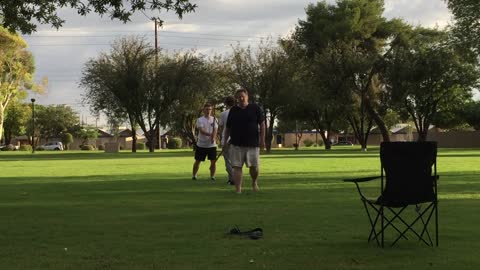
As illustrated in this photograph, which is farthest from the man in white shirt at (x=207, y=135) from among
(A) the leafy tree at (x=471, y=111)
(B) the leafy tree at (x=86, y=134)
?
(B) the leafy tree at (x=86, y=134)

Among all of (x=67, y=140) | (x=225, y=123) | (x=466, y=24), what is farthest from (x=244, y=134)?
(x=67, y=140)

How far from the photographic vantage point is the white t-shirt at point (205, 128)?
15.2 metres

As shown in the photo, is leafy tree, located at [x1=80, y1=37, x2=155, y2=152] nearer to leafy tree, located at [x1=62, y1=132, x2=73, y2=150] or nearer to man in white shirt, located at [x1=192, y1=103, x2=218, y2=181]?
man in white shirt, located at [x1=192, y1=103, x2=218, y2=181]

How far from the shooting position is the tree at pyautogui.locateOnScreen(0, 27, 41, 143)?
218 ft

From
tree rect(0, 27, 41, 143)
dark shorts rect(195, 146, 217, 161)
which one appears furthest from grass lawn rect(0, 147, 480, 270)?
tree rect(0, 27, 41, 143)

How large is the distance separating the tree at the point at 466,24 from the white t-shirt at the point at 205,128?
2707 centimetres

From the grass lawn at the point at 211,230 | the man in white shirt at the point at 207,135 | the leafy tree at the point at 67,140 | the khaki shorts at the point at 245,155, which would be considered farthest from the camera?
the leafy tree at the point at 67,140

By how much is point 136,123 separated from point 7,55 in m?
19.8

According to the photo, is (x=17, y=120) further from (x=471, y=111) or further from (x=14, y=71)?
(x=471, y=111)

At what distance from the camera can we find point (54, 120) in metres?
117

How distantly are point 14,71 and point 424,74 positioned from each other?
44008mm

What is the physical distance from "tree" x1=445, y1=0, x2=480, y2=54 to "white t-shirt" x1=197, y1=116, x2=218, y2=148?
1066 inches

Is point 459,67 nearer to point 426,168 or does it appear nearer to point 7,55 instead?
point 7,55

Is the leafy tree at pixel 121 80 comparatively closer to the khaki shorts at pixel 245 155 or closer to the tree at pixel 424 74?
the tree at pixel 424 74
